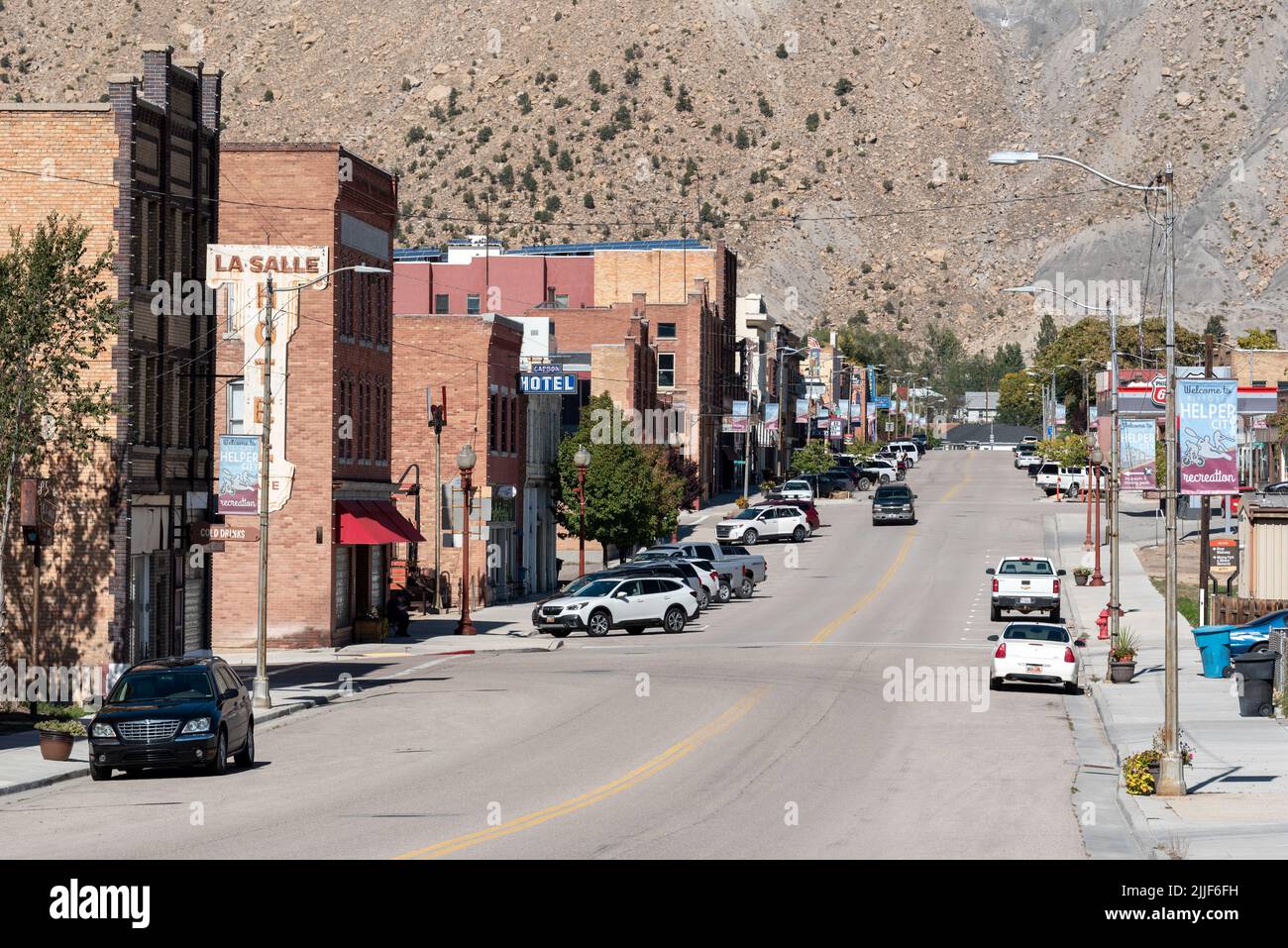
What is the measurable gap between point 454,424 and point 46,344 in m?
29.3

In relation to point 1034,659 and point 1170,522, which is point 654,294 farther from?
point 1170,522

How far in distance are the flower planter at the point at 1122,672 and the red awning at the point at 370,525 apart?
21086 mm

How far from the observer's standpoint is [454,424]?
66.8m

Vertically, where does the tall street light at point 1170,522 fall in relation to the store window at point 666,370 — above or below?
below

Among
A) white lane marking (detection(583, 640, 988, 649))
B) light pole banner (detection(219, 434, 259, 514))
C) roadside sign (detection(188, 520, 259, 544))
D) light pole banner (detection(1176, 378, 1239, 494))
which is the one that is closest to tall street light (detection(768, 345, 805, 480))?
white lane marking (detection(583, 640, 988, 649))

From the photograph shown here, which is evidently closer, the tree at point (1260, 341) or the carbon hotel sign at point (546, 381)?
the carbon hotel sign at point (546, 381)

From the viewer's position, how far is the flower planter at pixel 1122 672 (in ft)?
140

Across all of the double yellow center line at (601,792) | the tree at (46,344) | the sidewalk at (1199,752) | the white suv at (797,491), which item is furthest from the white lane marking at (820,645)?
the white suv at (797,491)

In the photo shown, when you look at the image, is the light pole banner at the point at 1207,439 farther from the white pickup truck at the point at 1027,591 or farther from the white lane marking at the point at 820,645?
the white pickup truck at the point at 1027,591

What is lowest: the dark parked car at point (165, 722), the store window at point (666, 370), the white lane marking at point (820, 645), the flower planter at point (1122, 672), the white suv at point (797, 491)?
the white lane marking at point (820, 645)

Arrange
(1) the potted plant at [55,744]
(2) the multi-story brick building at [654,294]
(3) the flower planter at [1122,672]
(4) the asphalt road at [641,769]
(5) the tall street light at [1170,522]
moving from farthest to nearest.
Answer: (2) the multi-story brick building at [654,294] → (3) the flower planter at [1122,672] → (1) the potted plant at [55,744] → (5) the tall street light at [1170,522] → (4) the asphalt road at [641,769]

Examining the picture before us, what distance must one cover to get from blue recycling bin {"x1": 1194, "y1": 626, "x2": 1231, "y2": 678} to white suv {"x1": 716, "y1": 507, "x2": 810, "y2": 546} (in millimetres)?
44300

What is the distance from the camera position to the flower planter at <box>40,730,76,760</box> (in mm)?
28891

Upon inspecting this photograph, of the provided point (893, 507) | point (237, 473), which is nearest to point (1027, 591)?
point (237, 473)
